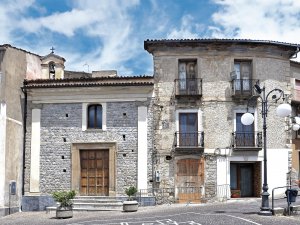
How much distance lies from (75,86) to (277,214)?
40.8ft

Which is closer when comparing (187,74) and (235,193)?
(235,193)

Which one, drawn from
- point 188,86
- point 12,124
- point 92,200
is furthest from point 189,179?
point 12,124

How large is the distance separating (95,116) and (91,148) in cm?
171

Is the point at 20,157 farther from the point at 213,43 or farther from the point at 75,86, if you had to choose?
the point at 213,43

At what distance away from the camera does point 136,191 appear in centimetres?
2277

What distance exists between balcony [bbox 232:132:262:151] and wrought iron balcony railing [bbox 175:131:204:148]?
68.2 inches

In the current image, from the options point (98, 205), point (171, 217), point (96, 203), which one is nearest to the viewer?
point (171, 217)

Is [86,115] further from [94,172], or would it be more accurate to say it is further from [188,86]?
[188,86]

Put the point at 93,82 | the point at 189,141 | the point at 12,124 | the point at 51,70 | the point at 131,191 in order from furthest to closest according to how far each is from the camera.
Result: the point at 51,70 < the point at 93,82 < the point at 189,141 < the point at 12,124 < the point at 131,191

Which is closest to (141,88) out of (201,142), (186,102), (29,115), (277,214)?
(186,102)

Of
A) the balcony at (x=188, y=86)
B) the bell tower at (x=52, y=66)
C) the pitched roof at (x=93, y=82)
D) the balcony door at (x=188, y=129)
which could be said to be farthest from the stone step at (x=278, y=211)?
the bell tower at (x=52, y=66)

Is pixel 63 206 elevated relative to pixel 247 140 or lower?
lower

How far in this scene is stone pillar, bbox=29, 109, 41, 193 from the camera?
2505 cm

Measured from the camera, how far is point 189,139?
24.7 meters
